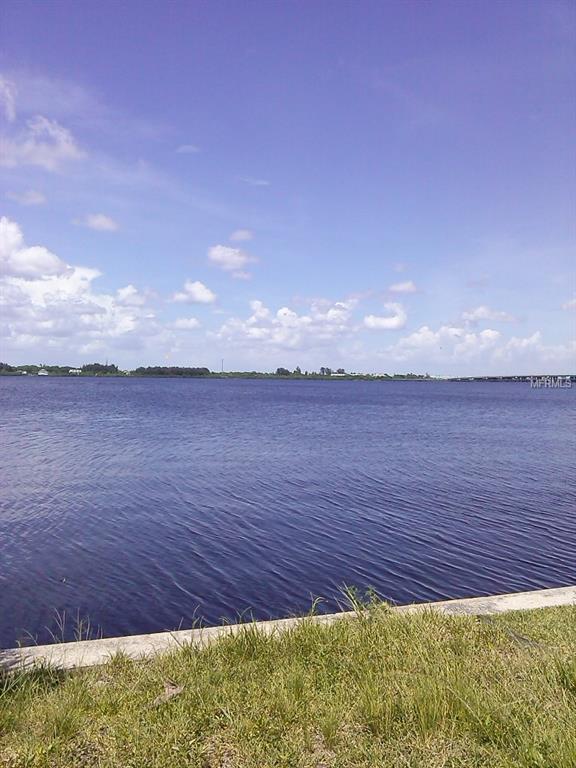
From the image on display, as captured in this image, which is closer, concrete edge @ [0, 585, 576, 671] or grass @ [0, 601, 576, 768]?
grass @ [0, 601, 576, 768]

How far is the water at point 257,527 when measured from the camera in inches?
544

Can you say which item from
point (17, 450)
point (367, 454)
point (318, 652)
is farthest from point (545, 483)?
point (17, 450)

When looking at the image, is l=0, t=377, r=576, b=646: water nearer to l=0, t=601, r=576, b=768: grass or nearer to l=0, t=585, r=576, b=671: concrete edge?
l=0, t=585, r=576, b=671: concrete edge

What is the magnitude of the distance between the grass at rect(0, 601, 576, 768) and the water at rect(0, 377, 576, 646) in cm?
545

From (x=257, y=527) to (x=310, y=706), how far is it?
13857mm

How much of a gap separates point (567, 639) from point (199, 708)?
4944mm

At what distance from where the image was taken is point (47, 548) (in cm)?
1711

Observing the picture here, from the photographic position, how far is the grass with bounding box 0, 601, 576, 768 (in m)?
5.11

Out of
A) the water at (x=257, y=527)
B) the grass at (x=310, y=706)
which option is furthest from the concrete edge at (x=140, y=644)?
the water at (x=257, y=527)

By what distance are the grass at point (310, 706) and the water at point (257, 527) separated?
5.45 m

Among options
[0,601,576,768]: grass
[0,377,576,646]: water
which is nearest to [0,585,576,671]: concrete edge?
[0,601,576,768]: grass

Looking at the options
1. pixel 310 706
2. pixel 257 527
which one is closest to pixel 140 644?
pixel 310 706

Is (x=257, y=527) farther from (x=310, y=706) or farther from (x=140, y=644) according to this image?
(x=310, y=706)

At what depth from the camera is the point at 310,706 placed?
5.94 m
